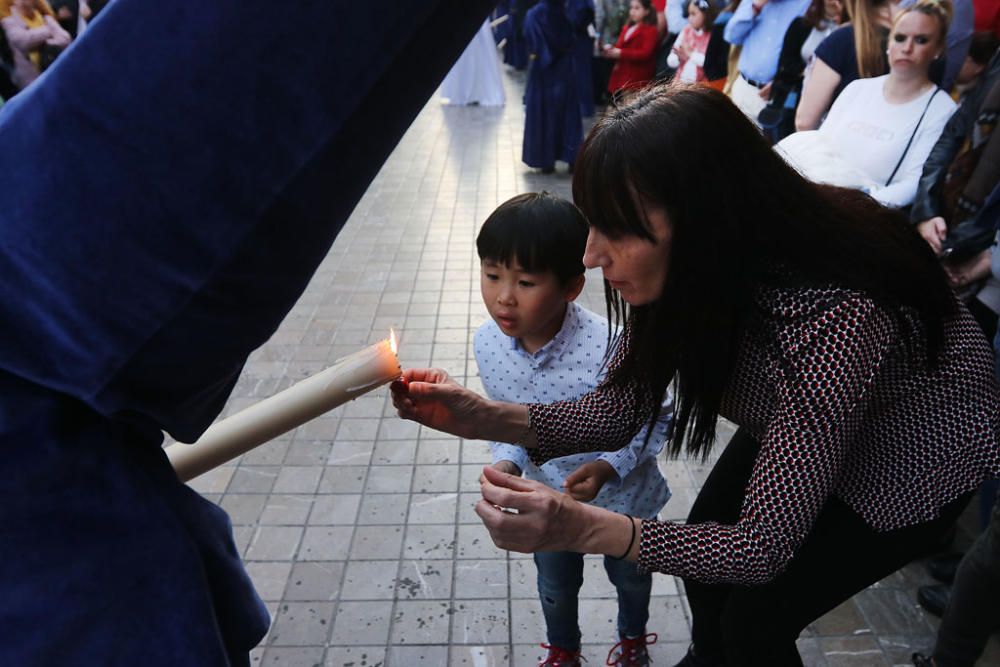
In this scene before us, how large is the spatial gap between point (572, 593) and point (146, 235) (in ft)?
6.59

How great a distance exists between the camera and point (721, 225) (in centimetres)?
135

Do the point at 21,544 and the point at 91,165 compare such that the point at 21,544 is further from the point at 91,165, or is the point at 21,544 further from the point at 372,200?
the point at 372,200

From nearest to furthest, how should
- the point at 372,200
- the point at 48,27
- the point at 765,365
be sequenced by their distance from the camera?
1. the point at 765,365
2. the point at 48,27
3. the point at 372,200

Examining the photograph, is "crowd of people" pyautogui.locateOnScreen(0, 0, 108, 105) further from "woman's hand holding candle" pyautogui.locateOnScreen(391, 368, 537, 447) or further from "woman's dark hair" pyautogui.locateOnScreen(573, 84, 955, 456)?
"woman's dark hair" pyautogui.locateOnScreen(573, 84, 955, 456)

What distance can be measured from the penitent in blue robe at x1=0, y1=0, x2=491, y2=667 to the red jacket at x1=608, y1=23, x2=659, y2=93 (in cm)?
934

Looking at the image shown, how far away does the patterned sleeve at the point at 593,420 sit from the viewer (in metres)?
1.91

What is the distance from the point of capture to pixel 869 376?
1.39m

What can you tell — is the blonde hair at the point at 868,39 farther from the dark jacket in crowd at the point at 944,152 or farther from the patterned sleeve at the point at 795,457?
the patterned sleeve at the point at 795,457

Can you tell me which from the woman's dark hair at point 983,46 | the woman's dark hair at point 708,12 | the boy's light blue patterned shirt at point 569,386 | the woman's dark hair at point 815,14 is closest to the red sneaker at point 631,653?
the boy's light blue patterned shirt at point 569,386

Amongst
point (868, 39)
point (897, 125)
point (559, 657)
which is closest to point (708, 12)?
point (868, 39)

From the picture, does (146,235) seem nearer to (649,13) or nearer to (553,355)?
(553,355)

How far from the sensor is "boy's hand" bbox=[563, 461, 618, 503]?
195 cm

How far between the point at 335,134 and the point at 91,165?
0.59 ft

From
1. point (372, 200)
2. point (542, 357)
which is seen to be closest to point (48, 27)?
point (372, 200)
